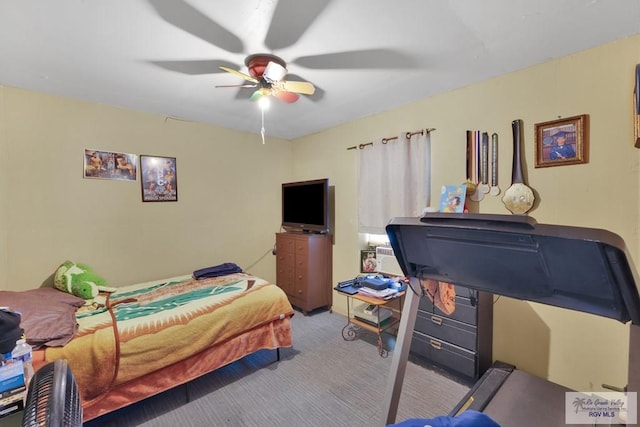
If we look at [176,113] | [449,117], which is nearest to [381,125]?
[449,117]

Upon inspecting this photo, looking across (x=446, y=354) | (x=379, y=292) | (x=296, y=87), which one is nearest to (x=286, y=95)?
(x=296, y=87)

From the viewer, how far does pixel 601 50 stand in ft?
5.93

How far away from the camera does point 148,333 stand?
1833mm

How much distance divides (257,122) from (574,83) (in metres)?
3.01

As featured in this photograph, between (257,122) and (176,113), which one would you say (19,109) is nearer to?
(176,113)

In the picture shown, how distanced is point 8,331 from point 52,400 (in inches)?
30.6

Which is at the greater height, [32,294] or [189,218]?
[189,218]

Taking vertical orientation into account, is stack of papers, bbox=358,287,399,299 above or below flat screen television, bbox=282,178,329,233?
below

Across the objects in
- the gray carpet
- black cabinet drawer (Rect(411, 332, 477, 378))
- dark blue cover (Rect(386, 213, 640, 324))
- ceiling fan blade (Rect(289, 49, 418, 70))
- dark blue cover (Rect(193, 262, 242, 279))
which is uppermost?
ceiling fan blade (Rect(289, 49, 418, 70))

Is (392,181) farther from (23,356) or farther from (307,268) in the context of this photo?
(23,356)

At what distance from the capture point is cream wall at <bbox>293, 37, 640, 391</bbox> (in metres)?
1.76

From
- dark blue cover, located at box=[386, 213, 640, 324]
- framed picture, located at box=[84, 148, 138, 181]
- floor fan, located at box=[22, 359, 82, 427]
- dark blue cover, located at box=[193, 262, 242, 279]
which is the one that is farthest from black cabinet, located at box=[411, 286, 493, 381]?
framed picture, located at box=[84, 148, 138, 181]

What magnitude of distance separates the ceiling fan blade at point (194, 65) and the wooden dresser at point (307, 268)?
6.79ft

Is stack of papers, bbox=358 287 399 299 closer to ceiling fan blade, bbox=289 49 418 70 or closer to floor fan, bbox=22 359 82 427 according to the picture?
ceiling fan blade, bbox=289 49 418 70
